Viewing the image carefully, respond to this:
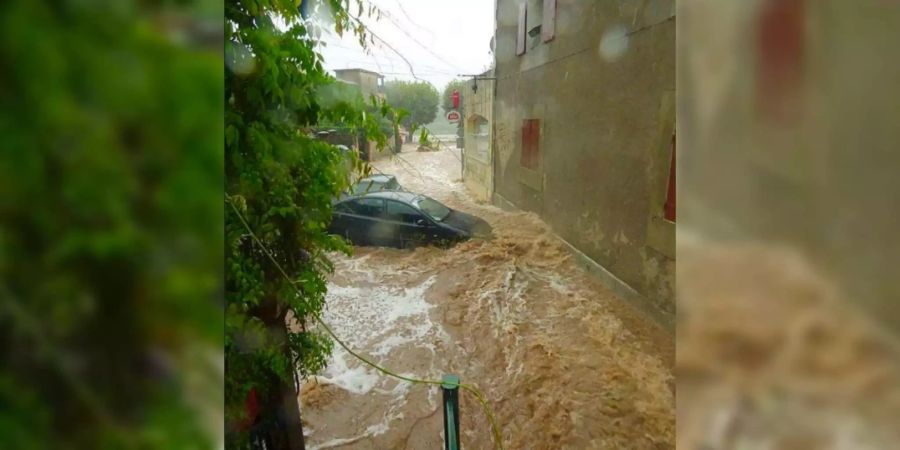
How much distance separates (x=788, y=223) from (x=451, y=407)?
2.17m

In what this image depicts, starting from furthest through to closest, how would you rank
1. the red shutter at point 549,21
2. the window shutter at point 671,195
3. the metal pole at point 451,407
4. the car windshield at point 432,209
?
the car windshield at point 432,209, the red shutter at point 549,21, the window shutter at point 671,195, the metal pole at point 451,407

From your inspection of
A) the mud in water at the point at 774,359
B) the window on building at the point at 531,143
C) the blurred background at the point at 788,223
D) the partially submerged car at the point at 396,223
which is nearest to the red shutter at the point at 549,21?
the window on building at the point at 531,143

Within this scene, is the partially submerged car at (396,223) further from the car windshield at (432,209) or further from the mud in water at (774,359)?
A: the mud in water at (774,359)

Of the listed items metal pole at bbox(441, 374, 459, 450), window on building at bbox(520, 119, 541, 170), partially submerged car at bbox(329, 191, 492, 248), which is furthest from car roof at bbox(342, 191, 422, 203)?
metal pole at bbox(441, 374, 459, 450)

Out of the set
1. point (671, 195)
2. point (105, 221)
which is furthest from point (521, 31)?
point (105, 221)

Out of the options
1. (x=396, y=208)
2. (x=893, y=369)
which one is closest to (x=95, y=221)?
(x=893, y=369)

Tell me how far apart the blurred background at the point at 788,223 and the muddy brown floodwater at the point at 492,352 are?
242 centimetres

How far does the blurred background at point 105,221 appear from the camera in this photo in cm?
41

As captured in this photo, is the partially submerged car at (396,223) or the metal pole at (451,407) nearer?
the metal pole at (451,407)

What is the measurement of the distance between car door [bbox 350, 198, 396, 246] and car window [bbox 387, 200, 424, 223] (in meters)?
0.13

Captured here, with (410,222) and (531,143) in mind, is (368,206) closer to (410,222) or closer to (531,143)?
(410,222)

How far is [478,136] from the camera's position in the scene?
1524cm

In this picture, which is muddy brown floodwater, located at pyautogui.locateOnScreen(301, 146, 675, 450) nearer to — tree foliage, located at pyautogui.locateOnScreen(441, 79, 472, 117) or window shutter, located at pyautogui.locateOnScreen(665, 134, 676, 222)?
window shutter, located at pyautogui.locateOnScreen(665, 134, 676, 222)

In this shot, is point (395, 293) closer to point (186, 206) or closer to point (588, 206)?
point (588, 206)
